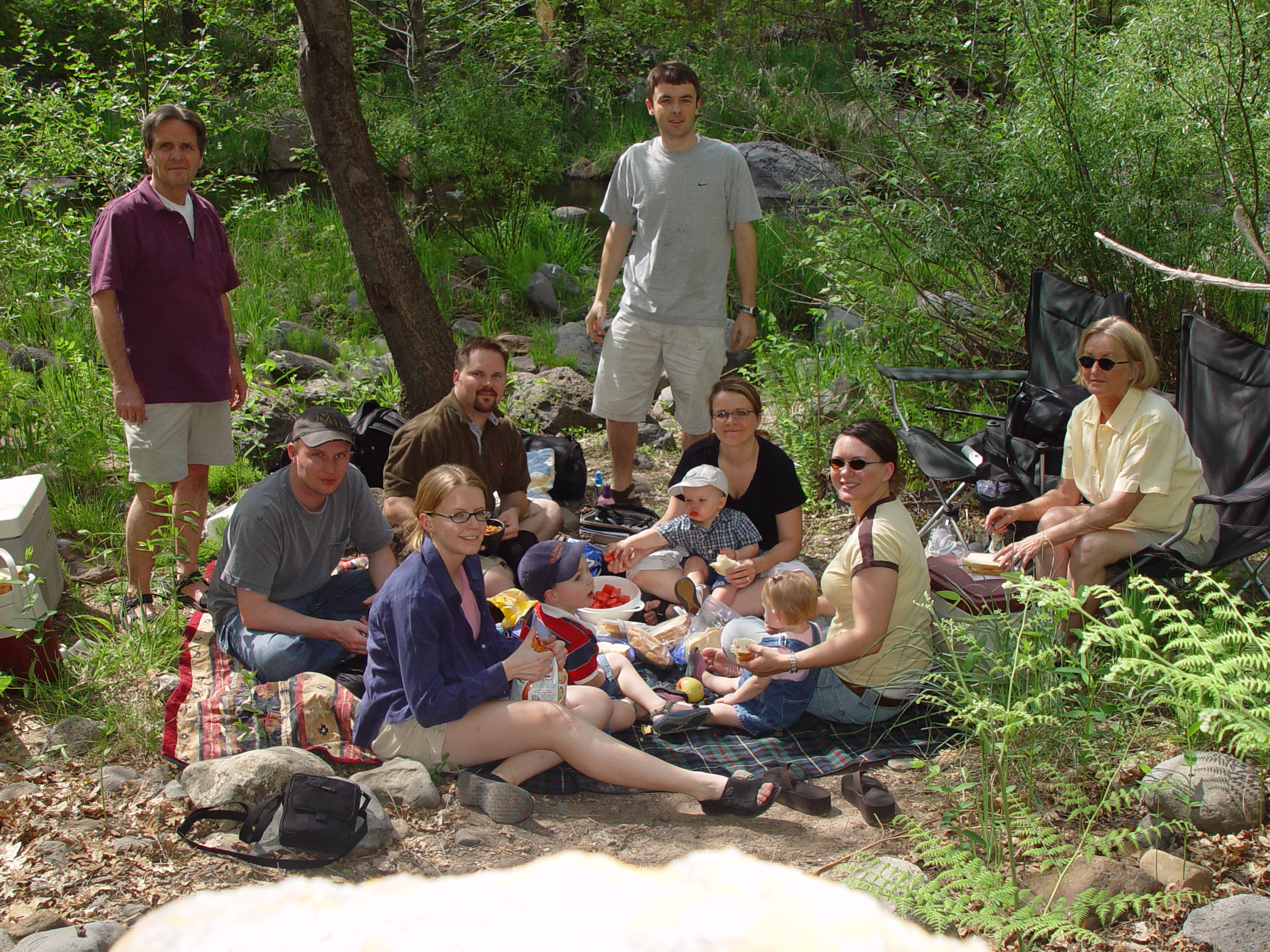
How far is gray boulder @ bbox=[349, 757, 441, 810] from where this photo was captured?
283 cm

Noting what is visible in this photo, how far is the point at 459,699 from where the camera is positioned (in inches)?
117

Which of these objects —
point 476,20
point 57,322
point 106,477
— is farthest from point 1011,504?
point 476,20

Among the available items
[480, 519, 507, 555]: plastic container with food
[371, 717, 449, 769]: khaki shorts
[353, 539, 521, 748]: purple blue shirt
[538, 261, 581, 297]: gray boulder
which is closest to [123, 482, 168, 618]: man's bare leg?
[480, 519, 507, 555]: plastic container with food

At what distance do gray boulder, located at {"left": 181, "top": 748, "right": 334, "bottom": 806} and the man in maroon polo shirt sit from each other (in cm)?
120

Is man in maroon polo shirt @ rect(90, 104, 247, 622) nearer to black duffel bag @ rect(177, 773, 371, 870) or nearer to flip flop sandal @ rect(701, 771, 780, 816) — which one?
black duffel bag @ rect(177, 773, 371, 870)

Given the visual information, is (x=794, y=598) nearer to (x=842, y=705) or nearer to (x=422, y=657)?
(x=842, y=705)

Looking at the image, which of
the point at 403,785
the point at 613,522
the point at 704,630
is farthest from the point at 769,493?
the point at 403,785

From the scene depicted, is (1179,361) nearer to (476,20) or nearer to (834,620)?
(834,620)

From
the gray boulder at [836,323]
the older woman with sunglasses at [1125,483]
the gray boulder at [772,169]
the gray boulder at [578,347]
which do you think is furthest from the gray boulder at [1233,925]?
the gray boulder at [772,169]

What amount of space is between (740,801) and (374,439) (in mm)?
2813

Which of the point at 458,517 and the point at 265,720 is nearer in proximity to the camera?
the point at 458,517

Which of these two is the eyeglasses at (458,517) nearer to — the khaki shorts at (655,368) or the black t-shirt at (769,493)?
the black t-shirt at (769,493)

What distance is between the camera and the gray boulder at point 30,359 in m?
5.98

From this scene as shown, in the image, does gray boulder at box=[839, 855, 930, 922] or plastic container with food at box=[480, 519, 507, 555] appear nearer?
gray boulder at box=[839, 855, 930, 922]
